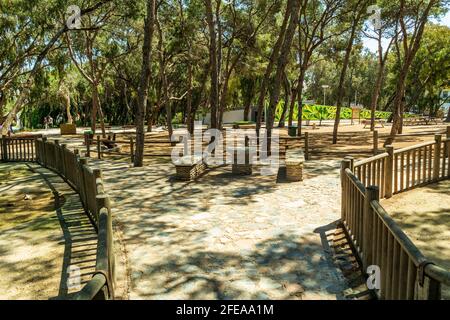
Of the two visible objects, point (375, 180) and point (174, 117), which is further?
point (174, 117)

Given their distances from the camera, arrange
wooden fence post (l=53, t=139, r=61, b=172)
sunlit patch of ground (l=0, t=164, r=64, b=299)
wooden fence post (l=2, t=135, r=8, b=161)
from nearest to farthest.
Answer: sunlit patch of ground (l=0, t=164, r=64, b=299)
wooden fence post (l=53, t=139, r=61, b=172)
wooden fence post (l=2, t=135, r=8, b=161)

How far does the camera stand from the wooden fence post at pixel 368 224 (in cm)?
487

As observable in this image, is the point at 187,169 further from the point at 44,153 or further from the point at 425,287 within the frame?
the point at 425,287

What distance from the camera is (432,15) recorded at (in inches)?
1083

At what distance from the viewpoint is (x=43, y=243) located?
697 cm

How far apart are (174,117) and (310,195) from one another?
51949 mm

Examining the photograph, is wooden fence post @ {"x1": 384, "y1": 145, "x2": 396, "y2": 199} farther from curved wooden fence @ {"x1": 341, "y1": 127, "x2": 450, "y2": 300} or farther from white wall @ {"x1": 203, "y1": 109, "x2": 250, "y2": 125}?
white wall @ {"x1": 203, "y1": 109, "x2": 250, "y2": 125}

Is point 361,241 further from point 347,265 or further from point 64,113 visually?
point 64,113

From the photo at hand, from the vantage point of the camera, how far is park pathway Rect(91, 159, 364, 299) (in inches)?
195

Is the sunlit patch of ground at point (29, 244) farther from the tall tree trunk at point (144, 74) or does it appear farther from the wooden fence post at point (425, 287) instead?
the wooden fence post at point (425, 287)

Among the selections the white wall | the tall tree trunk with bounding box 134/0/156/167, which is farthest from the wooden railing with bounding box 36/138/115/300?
the white wall

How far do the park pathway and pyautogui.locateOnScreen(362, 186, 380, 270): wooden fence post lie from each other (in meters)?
0.42

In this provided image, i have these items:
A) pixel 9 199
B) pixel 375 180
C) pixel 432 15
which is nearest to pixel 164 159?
pixel 9 199
